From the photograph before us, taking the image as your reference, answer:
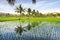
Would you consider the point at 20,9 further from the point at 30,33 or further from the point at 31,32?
the point at 30,33

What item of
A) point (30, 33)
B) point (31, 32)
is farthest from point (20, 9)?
point (30, 33)

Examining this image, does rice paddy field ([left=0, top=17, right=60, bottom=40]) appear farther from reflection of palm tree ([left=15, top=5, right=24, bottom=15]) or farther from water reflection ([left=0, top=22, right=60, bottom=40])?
reflection of palm tree ([left=15, top=5, right=24, bottom=15])

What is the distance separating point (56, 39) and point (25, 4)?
22481mm

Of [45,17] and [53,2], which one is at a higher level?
[53,2]

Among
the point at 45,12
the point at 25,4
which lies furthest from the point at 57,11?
the point at 25,4

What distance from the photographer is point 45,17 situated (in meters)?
37.0

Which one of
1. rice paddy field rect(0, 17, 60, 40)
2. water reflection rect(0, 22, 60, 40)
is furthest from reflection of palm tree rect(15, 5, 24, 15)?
water reflection rect(0, 22, 60, 40)

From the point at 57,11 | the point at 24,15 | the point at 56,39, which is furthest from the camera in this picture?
the point at 24,15

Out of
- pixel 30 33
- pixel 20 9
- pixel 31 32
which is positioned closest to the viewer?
pixel 30 33

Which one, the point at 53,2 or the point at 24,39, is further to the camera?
the point at 53,2

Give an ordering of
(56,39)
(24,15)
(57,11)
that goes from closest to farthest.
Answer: (56,39) → (57,11) → (24,15)

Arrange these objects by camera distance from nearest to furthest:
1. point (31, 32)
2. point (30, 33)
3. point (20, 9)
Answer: point (30, 33) → point (31, 32) → point (20, 9)

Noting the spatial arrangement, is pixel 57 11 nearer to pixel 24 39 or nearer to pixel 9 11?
pixel 9 11

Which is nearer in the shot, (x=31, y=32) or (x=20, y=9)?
(x=31, y=32)
